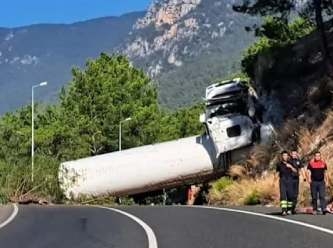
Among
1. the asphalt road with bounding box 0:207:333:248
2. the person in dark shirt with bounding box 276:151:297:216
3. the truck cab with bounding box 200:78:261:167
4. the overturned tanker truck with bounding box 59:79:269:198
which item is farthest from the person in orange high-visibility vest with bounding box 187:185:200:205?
the person in dark shirt with bounding box 276:151:297:216

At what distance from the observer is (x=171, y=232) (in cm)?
1622

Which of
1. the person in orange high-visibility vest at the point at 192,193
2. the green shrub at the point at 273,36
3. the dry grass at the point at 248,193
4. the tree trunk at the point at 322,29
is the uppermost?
the green shrub at the point at 273,36

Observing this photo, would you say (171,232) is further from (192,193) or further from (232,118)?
(192,193)

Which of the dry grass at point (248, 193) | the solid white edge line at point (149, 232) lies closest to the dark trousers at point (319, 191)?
the solid white edge line at point (149, 232)

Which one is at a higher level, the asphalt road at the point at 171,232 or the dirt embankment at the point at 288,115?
the dirt embankment at the point at 288,115

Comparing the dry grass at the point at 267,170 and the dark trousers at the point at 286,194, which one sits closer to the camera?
the dark trousers at the point at 286,194

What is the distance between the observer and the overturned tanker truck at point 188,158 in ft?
119

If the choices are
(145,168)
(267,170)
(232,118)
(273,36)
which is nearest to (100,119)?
(273,36)

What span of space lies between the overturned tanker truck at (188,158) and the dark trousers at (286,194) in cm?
1548

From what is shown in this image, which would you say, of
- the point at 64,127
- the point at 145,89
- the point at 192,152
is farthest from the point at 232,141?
the point at 145,89

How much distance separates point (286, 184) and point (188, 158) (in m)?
17.3

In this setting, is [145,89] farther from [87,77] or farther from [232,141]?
[232,141]

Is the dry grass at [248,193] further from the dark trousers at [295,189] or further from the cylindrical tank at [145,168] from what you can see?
the dark trousers at [295,189]

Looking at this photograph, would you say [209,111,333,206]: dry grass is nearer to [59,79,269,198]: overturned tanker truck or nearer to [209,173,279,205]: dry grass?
[209,173,279,205]: dry grass
